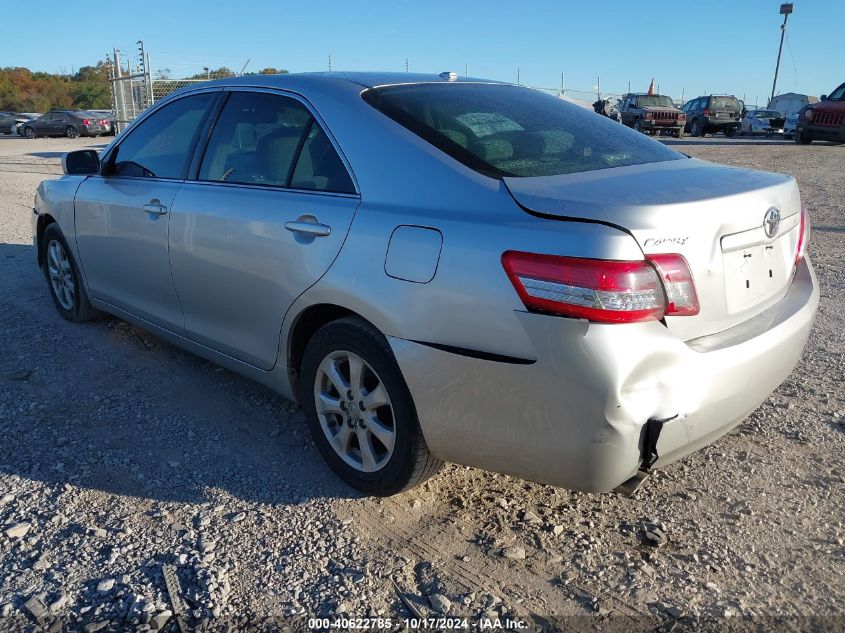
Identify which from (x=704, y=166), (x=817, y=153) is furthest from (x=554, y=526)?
(x=817, y=153)

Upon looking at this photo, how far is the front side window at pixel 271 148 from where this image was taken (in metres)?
3.02

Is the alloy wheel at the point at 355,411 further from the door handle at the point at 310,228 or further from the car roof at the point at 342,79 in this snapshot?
the car roof at the point at 342,79

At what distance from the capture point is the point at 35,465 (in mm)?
3162

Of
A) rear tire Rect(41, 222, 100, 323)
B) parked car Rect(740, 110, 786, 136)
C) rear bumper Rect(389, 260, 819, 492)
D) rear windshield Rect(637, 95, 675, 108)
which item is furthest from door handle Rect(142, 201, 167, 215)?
parked car Rect(740, 110, 786, 136)

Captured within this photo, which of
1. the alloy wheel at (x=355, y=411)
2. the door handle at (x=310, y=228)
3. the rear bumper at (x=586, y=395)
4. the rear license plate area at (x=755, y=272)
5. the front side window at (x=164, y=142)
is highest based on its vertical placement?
the front side window at (x=164, y=142)

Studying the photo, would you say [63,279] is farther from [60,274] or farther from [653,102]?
[653,102]

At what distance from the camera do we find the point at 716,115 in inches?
1137

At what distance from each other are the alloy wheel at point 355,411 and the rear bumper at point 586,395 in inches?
10.5

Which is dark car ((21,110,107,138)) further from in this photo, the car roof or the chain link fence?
the car roof

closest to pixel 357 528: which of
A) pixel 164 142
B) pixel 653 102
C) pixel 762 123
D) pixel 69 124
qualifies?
pixel 164 142

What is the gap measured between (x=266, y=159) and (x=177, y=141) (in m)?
0.88

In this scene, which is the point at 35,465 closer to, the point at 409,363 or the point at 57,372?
the point at 57,372

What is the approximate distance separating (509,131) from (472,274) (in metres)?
0.93

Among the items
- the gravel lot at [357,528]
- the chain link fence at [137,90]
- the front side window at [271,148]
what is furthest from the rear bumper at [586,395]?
the chain link fence at [137,90]
